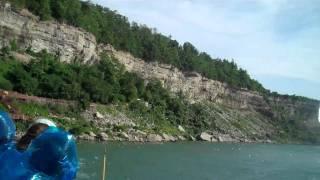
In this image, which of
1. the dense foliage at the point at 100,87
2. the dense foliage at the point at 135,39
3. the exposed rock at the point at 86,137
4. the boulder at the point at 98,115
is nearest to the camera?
A: the exposed rock at the point at 86,137

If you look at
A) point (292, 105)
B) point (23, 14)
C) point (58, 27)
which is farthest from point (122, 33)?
point (292, 105)

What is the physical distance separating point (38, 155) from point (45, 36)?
3579 inches

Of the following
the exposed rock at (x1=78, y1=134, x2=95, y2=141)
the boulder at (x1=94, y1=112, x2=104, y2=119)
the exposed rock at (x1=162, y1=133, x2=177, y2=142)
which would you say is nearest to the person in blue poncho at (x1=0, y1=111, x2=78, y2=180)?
the exposed rock at (x1=78, y1=134, x2=95, y2=141)

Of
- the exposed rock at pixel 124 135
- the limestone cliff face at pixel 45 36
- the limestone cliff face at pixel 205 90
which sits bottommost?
the exposed rock at pixel 124 135

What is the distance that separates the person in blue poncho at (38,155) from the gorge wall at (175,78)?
82518mm

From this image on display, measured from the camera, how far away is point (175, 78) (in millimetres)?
141500

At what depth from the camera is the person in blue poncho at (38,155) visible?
4617 millimetres

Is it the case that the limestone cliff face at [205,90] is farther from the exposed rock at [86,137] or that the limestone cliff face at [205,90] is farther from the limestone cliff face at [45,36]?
the exposed rock at [86,137]

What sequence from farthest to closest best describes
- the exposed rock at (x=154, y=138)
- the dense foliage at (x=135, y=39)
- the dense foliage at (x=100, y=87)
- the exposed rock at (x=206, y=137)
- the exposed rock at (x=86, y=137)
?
the exposed rock at (x=206, y=137) < the dense foliage at (x=135, y=39) < the exposed rock at (x=154, y=138) < the dense foliage at (x=100, y=87) < the exposed rock at (x=86, y=137)

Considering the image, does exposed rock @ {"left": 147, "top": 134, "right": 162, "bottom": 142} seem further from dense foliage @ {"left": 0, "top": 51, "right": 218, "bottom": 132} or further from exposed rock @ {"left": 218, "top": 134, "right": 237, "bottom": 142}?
exposed rock @ {"left": 218, "top": 134, "right": 237, "bottom": 142}

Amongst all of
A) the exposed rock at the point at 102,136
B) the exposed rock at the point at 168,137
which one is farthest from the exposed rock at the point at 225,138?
the exposed rock at the point at 102,136

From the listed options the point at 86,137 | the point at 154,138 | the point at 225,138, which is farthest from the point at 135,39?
the point at 86,137

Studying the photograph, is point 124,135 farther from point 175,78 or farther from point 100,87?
point 175,78

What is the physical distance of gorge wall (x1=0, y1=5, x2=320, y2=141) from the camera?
293ft
